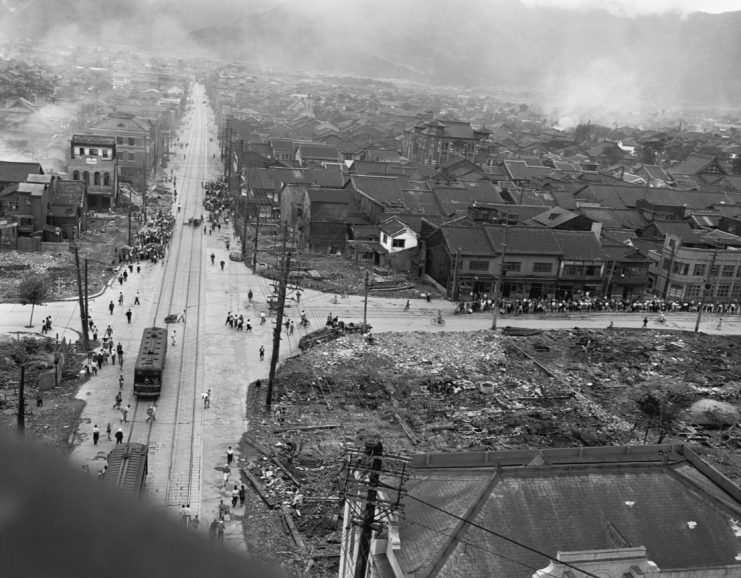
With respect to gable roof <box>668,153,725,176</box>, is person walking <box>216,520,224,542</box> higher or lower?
lower

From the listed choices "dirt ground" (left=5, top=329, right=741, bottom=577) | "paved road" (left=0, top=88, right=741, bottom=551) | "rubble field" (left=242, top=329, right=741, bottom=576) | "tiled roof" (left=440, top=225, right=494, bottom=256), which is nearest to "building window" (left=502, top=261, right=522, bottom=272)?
"tiled roof" (left=440, top=225, right=494, bottom=256)

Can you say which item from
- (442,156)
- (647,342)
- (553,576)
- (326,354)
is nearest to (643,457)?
(553,576)

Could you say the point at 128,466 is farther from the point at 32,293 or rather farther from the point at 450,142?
the point at 450,142

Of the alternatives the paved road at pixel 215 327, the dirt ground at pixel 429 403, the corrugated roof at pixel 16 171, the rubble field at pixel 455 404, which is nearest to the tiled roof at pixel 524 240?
the paved road at pixel 215 327

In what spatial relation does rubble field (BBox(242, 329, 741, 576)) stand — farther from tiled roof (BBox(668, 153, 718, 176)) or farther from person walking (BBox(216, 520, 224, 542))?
tiled roof (BBox(668, 153, 718, 176))

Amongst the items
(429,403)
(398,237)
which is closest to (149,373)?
(429,403)

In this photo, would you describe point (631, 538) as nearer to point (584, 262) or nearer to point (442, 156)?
point (584, 262)
